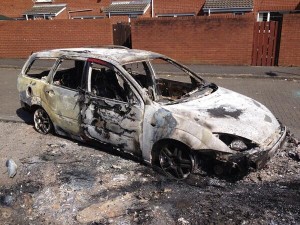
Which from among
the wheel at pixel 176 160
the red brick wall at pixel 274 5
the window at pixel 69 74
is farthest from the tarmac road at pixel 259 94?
the red brick wall at pixel 274 5

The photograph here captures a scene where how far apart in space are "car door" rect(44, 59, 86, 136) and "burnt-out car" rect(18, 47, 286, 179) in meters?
0.02

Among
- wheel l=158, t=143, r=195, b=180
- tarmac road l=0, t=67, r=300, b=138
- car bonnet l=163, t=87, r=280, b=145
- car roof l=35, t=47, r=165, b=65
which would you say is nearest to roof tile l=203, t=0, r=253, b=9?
tarmac road l=0, t=67, r=300, b=138

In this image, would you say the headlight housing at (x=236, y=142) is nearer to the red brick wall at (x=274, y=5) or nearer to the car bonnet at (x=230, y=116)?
the car bonnet at (x=230, y=116)

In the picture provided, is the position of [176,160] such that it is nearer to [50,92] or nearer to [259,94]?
[50,92]

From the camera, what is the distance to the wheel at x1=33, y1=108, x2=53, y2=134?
6.44 m

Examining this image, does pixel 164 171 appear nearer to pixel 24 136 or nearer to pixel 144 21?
pixel 24 136

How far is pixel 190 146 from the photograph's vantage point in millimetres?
4363

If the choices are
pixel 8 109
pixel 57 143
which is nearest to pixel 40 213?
pixel 57 143

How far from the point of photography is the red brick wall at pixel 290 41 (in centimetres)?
1292

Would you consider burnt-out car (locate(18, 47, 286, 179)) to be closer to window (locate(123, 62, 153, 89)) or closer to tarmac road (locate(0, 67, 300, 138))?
window (locate(123, 62, 153, 89))

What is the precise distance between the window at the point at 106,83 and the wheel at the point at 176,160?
111 cm

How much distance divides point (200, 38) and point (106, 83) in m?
9.43

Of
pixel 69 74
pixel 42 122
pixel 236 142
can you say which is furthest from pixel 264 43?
pixel 236 142

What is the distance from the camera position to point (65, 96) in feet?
18.6
